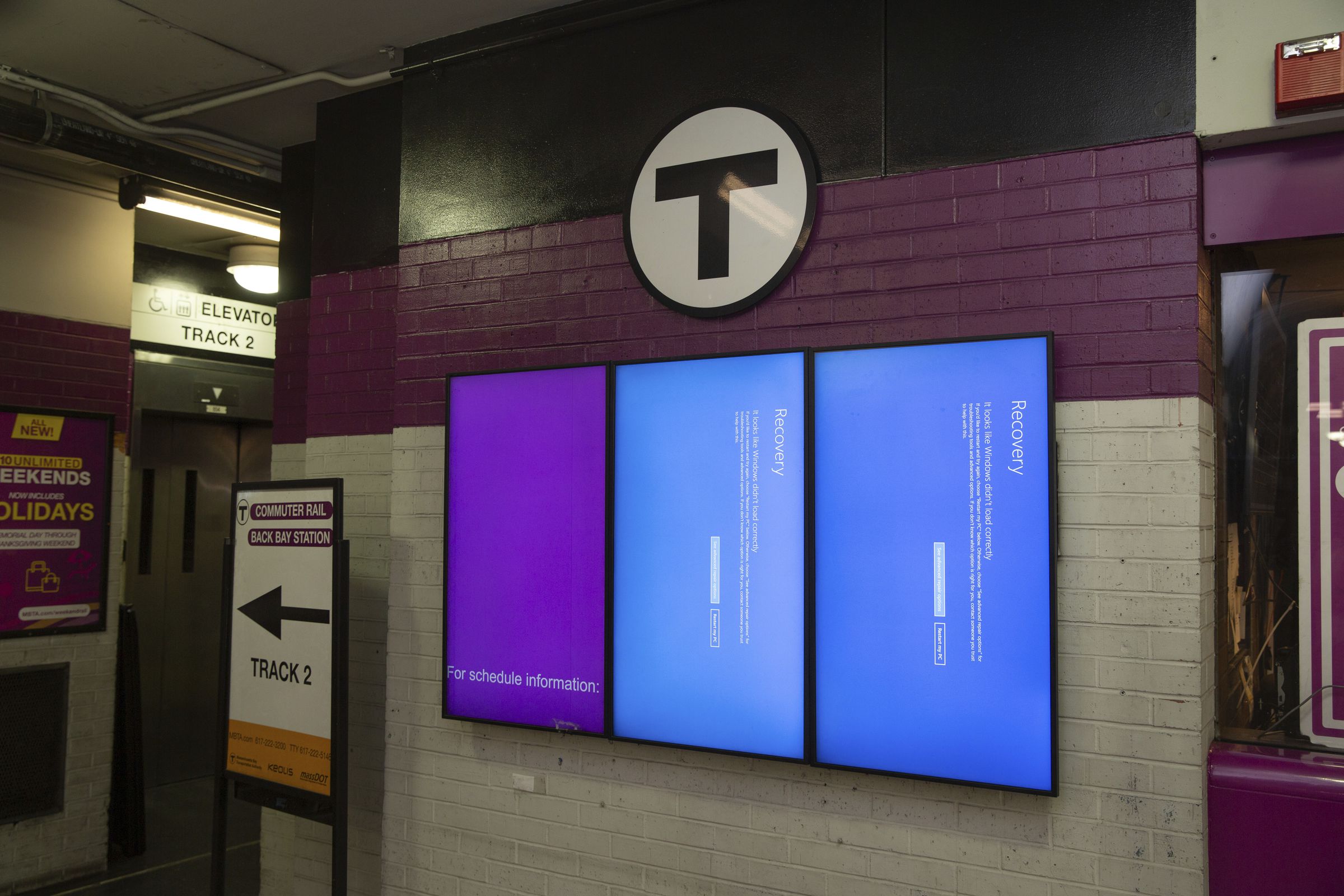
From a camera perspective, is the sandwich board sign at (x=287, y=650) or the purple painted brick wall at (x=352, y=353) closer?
the sandwich board sign at (x=287, y=650)

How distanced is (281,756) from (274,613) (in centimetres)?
52

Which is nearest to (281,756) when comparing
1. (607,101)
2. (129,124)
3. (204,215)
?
(607,101)

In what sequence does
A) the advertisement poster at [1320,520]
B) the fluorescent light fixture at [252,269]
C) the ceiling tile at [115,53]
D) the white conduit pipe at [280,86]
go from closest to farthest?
the advertisement poster at [1320,520] → the ceiling tile at [115,53] → the white conduit pipe at [280,86] → the fluorescent light fixture at [252,269]

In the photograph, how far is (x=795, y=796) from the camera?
9.39ft

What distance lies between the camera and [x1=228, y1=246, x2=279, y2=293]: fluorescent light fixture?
5.79 meters

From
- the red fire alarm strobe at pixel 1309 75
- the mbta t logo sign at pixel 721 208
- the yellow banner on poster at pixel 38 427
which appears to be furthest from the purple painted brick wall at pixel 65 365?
the red fire alarm strobe at pixel 1309 75

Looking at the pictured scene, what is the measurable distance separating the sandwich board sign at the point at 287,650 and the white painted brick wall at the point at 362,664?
0.40m

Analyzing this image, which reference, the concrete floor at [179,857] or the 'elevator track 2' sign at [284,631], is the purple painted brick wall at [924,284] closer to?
the 'elevator track 2' sign at [284,631]

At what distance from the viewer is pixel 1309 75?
2361 millimetres

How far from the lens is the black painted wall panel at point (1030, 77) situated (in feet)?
8.29

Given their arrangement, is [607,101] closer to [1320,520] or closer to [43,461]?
[1320,520]

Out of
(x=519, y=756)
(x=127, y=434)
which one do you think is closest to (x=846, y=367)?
A: (x=519, y=756)

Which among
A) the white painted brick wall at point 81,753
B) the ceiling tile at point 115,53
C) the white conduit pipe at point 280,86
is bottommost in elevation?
the white painted brick wall at point 81,753

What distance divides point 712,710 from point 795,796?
1.18 feet
